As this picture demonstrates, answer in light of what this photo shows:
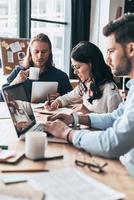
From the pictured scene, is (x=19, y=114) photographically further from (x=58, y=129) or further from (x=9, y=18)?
(x=9, y=18)

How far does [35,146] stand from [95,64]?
3.82 feet

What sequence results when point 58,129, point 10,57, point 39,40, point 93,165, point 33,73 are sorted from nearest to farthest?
point 93,165
point 58,129
point 33,73
point 39,40
point 10,57

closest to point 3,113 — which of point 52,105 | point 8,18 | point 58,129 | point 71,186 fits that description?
point 52,105

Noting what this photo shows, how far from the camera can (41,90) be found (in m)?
3.03

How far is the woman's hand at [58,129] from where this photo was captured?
1.83 metres

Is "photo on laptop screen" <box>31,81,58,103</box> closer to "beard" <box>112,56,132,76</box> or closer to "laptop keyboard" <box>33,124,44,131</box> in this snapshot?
"laptop keyboard" <box>33,124,44,131</box>

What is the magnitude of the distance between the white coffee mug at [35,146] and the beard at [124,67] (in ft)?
1.58

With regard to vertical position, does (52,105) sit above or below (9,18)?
below

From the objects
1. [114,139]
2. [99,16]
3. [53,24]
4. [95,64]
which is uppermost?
[99,16]

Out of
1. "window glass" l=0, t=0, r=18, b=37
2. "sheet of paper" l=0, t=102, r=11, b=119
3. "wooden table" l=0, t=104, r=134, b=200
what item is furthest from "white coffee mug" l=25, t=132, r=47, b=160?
"window glass" l=0, t=0, r=18, b=37

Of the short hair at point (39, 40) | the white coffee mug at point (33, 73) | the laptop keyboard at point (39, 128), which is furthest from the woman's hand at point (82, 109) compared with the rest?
the short hair at point (39, 40)

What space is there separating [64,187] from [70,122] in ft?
2.84

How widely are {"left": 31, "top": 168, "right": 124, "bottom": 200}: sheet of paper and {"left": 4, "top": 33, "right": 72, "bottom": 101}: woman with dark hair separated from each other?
1696 millimetres

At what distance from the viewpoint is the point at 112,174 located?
4.77 ft
